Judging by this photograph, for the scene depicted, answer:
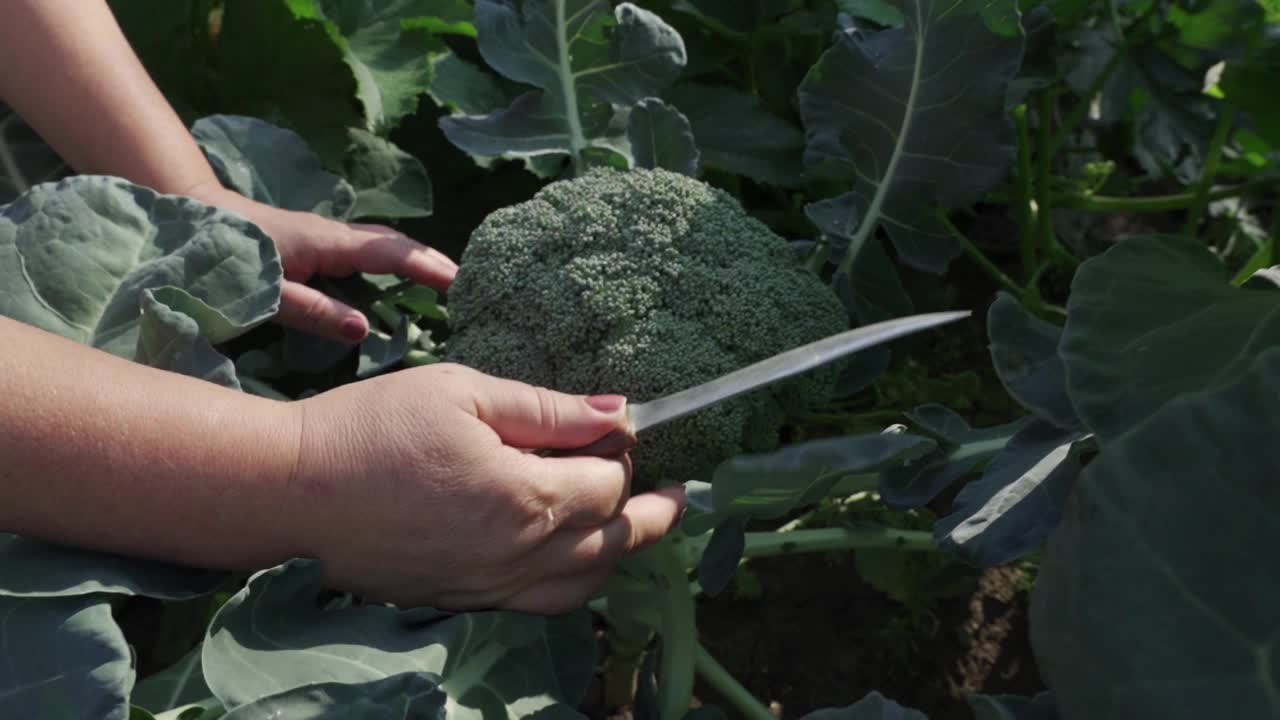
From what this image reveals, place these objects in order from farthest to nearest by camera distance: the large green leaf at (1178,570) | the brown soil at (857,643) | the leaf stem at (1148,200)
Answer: the leaf stem at (1148,200) < the brown soil at (857,643) < the large green leaf at (1178,570)

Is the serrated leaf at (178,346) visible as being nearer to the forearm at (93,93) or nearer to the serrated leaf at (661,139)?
the forearm at (93,93)

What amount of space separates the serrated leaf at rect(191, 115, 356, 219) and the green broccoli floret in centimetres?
26

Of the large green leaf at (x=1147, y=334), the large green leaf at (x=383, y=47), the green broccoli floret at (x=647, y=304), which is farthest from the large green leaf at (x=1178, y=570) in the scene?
the large green leaf at (x=383, y=47)

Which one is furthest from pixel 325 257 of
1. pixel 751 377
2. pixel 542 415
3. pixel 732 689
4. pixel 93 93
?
pixel 732 689

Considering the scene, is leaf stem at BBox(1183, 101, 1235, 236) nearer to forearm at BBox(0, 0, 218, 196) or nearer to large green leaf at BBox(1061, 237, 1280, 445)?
large green leaf at BBox(1061, 237, 1280, 445)

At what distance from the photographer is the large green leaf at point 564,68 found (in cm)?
139

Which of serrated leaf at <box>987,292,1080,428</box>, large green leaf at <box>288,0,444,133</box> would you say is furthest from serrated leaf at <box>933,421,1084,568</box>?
large green leaf at <box>288,0,444,133</box>

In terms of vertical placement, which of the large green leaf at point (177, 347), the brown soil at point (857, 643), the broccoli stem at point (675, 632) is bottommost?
the brown soil at point (857, 643)

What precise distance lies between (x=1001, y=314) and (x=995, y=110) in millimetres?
318

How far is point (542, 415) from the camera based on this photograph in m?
1.01

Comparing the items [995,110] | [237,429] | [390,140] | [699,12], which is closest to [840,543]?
[995,110]

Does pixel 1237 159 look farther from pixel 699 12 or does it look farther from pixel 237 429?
pixel 237 429

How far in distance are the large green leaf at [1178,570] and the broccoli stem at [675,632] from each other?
52 centimetres

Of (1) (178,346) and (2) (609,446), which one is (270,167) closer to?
(1) (178,346)
